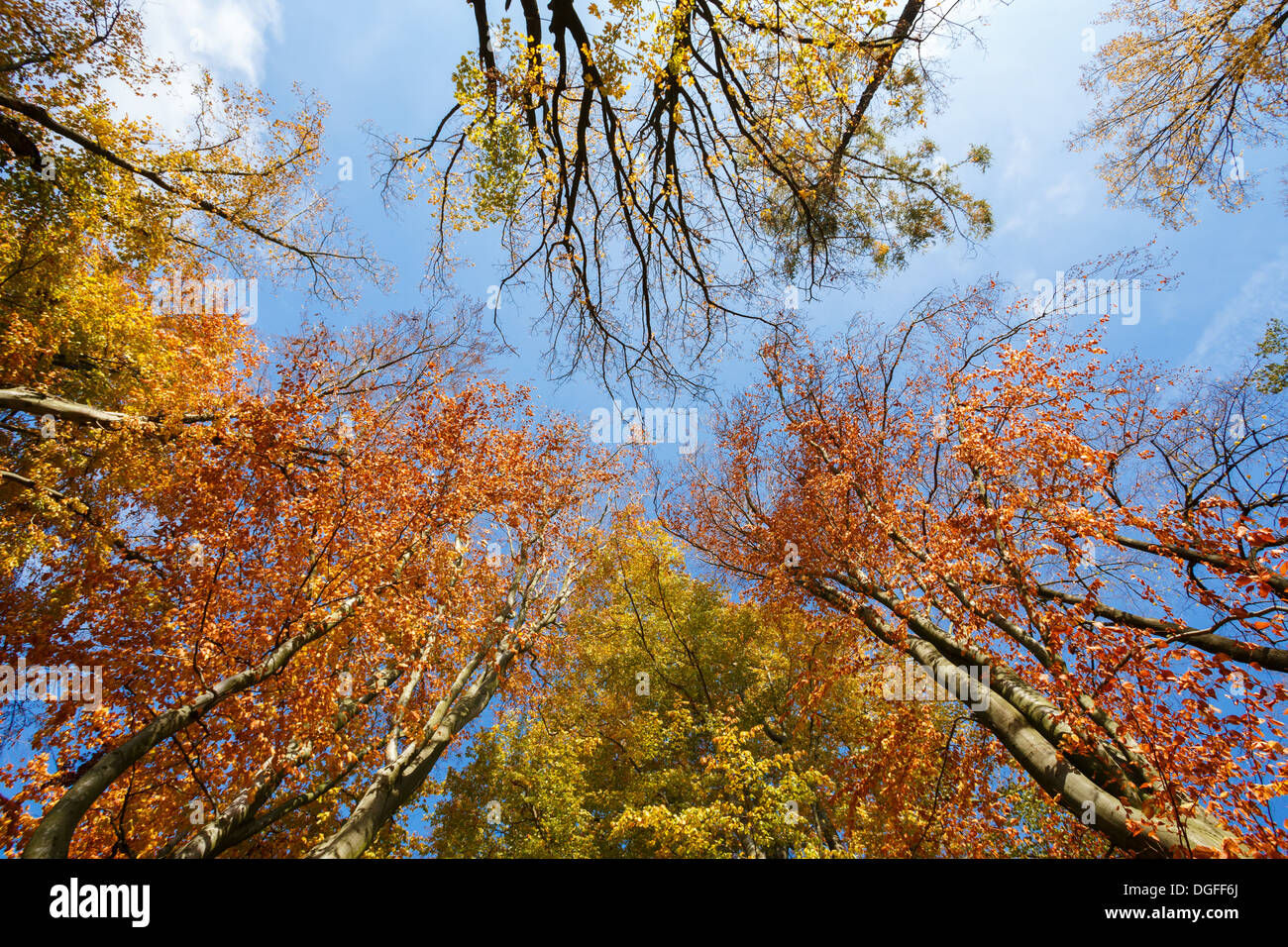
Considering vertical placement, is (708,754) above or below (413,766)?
below

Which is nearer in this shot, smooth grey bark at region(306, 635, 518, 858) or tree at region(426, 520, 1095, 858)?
smooth grey bark at region(306, 635, 518, 858)

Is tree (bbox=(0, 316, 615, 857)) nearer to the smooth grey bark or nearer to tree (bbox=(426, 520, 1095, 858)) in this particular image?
the smooth grey bark

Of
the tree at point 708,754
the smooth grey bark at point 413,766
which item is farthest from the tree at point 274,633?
the tree at point 708,754

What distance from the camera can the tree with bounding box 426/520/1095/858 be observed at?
8.16 m

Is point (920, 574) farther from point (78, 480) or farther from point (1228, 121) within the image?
point (78, 480)

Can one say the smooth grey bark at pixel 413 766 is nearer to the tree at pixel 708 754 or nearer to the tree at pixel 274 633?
the tree at pixel 274 633

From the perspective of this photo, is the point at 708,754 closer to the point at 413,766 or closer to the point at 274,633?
the point at 413,766

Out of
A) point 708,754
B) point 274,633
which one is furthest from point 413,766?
point 708,754

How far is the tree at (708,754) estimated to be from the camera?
26.8 feet

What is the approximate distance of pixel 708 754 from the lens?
15336mm

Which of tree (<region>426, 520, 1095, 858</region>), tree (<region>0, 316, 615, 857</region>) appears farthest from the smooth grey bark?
tree (<region>426, 520, 1095, 858</region>)

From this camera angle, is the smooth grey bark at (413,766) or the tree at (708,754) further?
the tree at (708,754)
